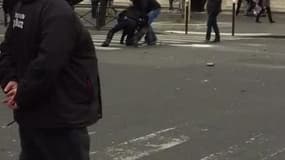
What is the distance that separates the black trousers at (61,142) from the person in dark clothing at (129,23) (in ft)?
45.8

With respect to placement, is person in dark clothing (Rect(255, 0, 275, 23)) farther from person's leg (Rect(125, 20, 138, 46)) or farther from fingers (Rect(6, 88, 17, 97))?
fingers (Rect(6, 88, 17, 97))

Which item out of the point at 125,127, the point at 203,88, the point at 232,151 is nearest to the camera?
the point at 232,151

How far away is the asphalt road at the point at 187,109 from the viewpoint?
6.68 m

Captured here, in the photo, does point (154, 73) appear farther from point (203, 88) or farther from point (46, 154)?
point (46, 154)

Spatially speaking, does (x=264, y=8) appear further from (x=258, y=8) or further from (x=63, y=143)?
(x=63, y=143)

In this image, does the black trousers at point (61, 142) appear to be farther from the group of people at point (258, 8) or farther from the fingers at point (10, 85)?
the group of people at point (258, 8)

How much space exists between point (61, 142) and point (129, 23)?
14040mm

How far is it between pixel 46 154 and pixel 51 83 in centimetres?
43

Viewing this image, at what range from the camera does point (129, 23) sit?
17.5 meters

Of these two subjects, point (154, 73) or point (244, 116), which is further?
point (154, 73)

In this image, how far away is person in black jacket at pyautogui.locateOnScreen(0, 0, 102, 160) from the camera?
3379 millimetres

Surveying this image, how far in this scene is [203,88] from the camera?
1066 centimetres

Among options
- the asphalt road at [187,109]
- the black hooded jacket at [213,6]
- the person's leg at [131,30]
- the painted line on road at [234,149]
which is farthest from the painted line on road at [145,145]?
the black hooded jacket at [213,6]

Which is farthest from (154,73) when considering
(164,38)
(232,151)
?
(164,38)
